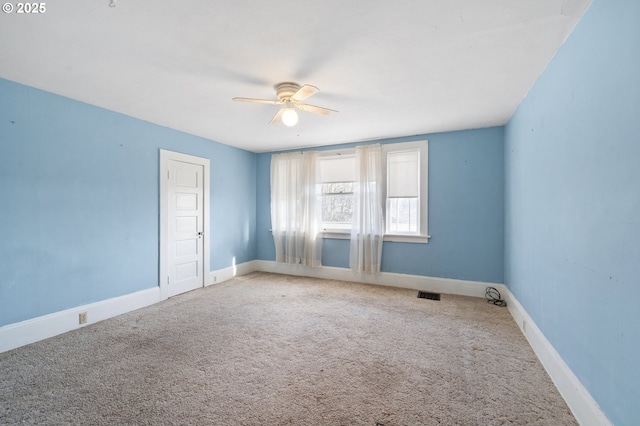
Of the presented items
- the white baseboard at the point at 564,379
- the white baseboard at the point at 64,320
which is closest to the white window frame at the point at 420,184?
the white baseboard at the point at 564,379

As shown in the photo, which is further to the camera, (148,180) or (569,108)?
(148,180)

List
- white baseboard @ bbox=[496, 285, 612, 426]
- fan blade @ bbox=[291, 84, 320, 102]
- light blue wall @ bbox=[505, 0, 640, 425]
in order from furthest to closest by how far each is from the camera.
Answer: fan blade @ bbox=[291, 84, 320, 102] < white baseboard @ bbox=[496, 285, 612, 426] < light blue wall @ bbox=[505, 0, 640, 425]

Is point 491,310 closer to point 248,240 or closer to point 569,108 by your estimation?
point 569,108

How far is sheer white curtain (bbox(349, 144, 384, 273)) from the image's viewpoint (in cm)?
485

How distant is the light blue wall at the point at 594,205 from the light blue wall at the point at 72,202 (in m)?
4.66

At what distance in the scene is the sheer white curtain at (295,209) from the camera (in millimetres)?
5395

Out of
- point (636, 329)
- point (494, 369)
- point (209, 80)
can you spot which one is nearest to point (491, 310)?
point (494, 369)

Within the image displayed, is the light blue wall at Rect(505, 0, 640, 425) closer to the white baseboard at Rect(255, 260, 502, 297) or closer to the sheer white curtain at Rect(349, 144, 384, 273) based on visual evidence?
the white baseboard at Rect(255, 260, 502, 297)

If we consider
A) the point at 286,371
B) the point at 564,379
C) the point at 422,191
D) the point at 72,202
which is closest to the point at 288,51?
the point at 286,371

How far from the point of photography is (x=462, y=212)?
14.3 feet

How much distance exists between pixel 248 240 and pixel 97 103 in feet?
11.3

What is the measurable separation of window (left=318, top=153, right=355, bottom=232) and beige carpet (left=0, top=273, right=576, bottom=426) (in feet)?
6.71

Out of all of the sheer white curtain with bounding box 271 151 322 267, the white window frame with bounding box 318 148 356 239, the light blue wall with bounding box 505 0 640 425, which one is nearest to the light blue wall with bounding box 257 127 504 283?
the white window frame with bounding box 318 148 356 239

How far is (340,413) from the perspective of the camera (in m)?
1.84
